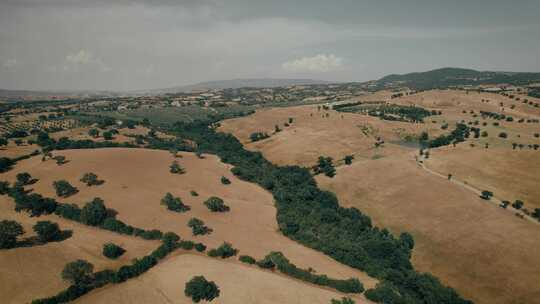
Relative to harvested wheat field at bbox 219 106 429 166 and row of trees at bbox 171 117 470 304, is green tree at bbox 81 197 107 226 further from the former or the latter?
harvested wheat field at bbox 219 106 429 166

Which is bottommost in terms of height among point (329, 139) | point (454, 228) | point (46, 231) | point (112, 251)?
point (454, 228)

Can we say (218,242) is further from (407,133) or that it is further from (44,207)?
(407,133)

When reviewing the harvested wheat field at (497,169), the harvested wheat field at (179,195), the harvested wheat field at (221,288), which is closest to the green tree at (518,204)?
the harvested wheat field at (497,169)

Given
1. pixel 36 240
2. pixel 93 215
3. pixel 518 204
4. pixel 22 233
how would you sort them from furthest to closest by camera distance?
pixel 518 204 < pixel 93 215 < pixel 22 233 < pixel 36 240

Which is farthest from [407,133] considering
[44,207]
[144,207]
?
[44,207]

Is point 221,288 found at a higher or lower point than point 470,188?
higher

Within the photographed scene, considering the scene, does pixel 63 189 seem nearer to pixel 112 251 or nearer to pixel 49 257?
pixel 49 257

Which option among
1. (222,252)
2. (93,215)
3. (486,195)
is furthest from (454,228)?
(93,215)
